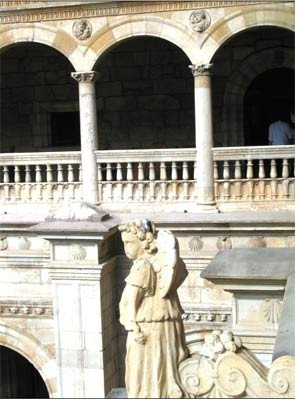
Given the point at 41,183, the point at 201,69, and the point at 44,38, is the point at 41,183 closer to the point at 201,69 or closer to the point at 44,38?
the point at 44,38

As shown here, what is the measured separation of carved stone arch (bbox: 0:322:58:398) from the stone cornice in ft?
13.5

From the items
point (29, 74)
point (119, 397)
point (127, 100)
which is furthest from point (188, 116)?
point (119, 397)

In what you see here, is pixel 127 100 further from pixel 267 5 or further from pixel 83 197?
pixel 267 5

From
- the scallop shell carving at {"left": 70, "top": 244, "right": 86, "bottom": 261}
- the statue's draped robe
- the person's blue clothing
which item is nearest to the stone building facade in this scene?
the scallop shell carving at {"left": 70, "top": 244, "right": 86, "bottom": 261}

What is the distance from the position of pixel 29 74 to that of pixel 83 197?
4.05m

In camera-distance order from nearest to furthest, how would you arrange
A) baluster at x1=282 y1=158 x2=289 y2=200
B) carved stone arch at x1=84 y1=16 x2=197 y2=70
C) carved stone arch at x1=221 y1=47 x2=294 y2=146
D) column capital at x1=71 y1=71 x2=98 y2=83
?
baluster at x1=282 y1=158 x2=289 y2=200
carved stone arch at x1=84 y1=16 x2=197 y2=70
column capital at x1=71 y1=71 x2=98 y2=83
carved stone arch at x1=221 y1=47 x2=294 y2=146

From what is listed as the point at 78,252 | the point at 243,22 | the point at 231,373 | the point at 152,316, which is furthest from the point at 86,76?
the point at 231,373

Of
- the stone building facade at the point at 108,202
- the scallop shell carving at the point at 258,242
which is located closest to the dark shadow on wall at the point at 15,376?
the stone building facade at the point at 108,202

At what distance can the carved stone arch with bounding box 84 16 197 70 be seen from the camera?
1039cm

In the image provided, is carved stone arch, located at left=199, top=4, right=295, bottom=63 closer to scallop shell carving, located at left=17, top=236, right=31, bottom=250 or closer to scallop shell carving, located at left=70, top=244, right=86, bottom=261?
scallop shell carving, located at left=70, top=244, right=86, bottom=261

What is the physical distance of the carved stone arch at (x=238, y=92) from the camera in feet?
42.1

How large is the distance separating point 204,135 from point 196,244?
1.38 m

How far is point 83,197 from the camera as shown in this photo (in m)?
10.9

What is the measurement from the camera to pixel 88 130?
10.8m
